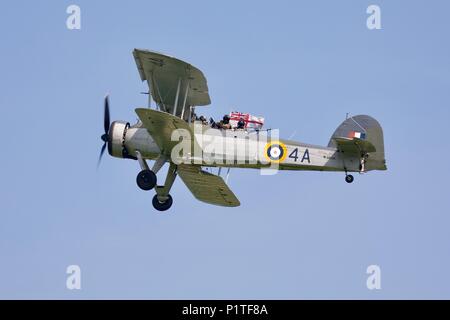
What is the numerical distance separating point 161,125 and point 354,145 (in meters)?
3.95

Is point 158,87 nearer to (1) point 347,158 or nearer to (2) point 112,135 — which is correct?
(2) point 112,135

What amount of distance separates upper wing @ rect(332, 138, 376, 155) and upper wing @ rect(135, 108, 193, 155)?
3.06 metres

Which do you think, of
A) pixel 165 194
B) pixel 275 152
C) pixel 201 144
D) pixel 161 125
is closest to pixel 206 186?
pixel 165 194


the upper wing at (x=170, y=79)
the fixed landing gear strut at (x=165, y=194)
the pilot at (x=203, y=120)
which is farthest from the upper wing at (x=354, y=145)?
the fixed landing gear strut at (x=165, y=194)

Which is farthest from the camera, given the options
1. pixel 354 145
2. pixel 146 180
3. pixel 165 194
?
pixel 165 194

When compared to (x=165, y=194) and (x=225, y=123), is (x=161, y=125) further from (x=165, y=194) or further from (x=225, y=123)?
(x=165, y=194)

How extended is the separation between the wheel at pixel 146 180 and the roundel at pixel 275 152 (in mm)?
2372

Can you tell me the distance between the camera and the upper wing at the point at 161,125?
18266mm

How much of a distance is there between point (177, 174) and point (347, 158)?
12.2 ft

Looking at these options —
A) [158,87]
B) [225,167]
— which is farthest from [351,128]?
[158,87]

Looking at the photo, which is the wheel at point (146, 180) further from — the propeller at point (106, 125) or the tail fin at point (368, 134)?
the tail fin at point (368, 134)

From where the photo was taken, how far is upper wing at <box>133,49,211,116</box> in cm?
1869

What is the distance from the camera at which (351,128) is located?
20109 millimetres

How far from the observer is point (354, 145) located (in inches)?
756
